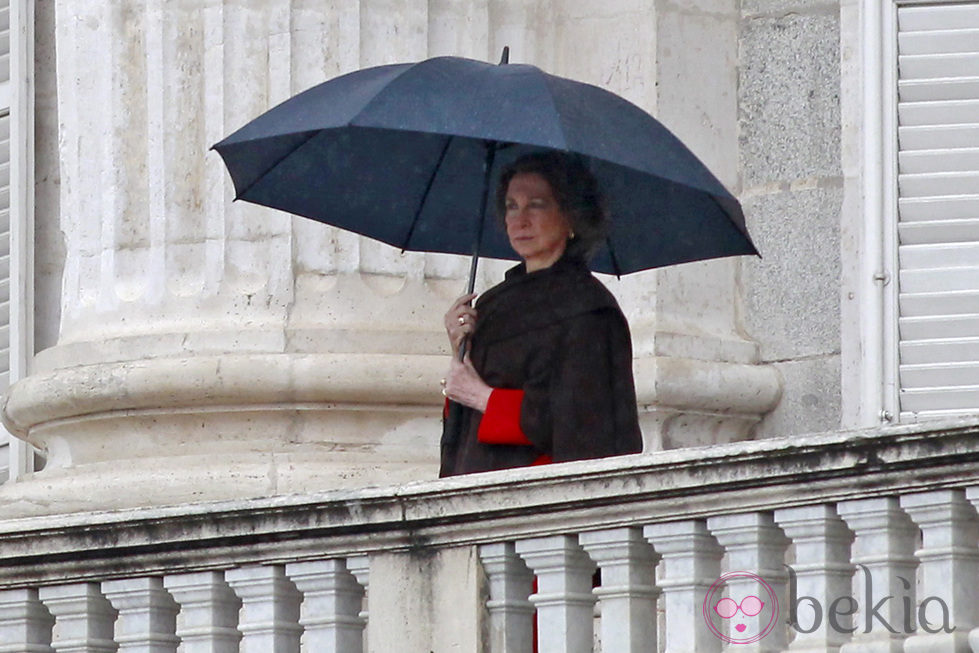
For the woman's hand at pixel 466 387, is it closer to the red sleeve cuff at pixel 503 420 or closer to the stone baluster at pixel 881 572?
the red sleeve cuff at pixel 503 420

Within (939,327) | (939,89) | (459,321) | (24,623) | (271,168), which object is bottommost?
(24,623)

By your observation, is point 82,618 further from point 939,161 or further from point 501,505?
point 939,161

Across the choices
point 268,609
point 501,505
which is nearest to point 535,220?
point 501,505

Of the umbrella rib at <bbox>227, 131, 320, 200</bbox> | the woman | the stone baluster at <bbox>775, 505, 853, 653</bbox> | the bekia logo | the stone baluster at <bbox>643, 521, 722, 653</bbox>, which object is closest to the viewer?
the bekia logo

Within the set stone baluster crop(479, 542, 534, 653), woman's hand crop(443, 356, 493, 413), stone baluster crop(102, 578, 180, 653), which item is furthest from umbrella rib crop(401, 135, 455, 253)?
stone baluster crop(479, 542, 534, 653)

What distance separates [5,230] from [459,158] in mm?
2837

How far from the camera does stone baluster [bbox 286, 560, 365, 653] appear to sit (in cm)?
504

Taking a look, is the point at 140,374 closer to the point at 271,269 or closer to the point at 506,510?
the point at 271,269

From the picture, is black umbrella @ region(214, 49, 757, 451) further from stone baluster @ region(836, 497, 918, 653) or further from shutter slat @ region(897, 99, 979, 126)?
shutter slat @ region(897, 99, 979, 126)

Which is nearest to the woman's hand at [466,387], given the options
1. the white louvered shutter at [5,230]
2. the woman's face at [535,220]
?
the woman's face at [535,220]

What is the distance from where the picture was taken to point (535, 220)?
5480mm

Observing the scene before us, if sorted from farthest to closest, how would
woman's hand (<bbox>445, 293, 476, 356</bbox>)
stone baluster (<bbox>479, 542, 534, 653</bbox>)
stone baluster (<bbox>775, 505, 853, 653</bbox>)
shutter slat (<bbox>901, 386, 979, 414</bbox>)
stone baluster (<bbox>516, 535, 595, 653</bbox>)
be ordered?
shutter slat (<bbox>901, 386, 979, 414</bbox>) < woman's hand (<bbox>445, 293, 476, 356</bbox>) < stone baluster (<bbox>479, 542, 534, 653</bbox>) < stone baluster (<bbox>516, 535, 595, 653</bbox>) < stone baluster (<bbox>775, 505, 853, 653</bbox>)

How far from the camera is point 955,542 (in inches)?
167

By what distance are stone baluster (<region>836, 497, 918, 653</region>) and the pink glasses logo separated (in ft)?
0.55
